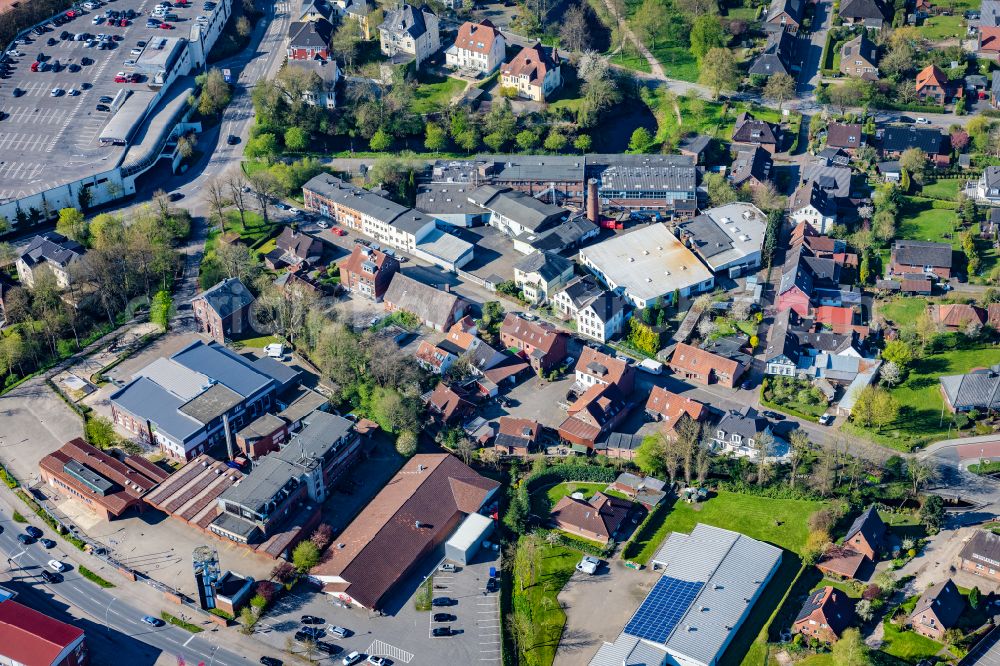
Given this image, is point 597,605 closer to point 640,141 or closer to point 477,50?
point 640,141

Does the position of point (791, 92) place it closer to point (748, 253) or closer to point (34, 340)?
point (748, 253)

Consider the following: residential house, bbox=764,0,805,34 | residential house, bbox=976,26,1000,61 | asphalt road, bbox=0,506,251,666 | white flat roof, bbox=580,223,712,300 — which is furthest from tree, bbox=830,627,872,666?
residential house, bbox=764,0,805,34

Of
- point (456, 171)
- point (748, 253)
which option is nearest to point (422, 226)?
point (456, 171)

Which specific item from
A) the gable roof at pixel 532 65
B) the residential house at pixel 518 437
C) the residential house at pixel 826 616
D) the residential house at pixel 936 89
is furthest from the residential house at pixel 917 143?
the residential house at pixel 826 616

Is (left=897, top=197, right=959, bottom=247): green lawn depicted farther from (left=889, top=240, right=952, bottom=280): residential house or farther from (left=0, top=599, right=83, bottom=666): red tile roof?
(left=0, top=599, right=83, bottom=666): red tile roof

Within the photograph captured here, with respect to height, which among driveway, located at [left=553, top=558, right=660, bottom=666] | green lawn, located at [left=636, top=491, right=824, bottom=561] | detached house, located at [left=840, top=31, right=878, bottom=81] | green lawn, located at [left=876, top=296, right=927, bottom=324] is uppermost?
detached house, located at [left=840, top=31, right=878, bottom=81]

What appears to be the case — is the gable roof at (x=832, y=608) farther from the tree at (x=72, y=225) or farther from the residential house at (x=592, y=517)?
the tree at (x=72, y=225)
